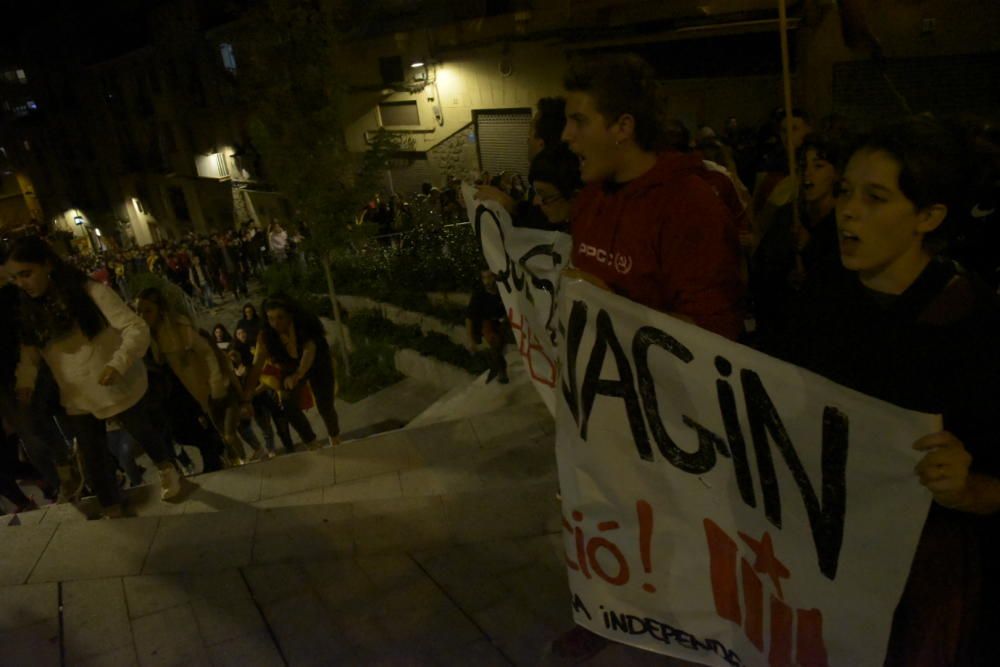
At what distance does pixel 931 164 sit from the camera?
4.94 feet

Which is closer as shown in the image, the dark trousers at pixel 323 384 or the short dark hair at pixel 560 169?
the short dark hair at pixel 560 169

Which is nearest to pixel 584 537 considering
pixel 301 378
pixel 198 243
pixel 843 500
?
pixel 843 500

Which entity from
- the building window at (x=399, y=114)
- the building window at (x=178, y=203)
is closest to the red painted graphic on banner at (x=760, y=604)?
the building window at (x=399, y=114)

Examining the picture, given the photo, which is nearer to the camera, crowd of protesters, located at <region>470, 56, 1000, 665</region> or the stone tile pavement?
crowd of protesters, located at <region>470, 56, 1000, 665</region>

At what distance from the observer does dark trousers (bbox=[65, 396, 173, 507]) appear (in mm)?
3838

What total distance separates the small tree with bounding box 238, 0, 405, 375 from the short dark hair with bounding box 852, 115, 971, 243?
335 inches

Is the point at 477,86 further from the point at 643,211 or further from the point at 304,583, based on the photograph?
the point at 643,211

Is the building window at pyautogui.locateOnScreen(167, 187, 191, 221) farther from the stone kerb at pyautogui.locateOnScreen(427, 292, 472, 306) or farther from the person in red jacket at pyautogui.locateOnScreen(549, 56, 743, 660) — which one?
the person in red jacket at pyautogui.locateOnScreen(549, 56, 743, 660)

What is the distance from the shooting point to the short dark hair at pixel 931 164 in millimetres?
1506

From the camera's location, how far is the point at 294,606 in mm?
2988

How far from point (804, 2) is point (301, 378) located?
10.0 meters

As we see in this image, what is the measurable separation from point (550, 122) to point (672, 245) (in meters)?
1.53

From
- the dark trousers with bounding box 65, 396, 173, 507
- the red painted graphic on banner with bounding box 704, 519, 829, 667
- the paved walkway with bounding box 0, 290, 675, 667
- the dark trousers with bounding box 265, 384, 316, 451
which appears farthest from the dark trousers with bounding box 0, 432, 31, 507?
the red painted graphic on banner with bounding box 704, 519, 829, 667

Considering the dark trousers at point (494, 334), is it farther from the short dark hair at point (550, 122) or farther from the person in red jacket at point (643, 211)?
the person in red jacket at point (643, 211)
